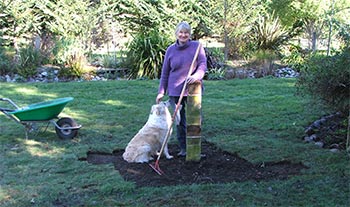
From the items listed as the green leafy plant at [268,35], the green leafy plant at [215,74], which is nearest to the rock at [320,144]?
the green leafy plant at [215,74]

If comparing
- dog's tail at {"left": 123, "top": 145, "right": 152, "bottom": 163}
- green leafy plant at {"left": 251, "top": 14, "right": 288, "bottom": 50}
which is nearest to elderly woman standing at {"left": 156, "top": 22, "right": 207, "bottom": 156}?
dog's tail at {"left": 123, "top": 145, "right": 152, "bottom": 163}

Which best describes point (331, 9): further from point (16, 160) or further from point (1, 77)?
point (16, 160)

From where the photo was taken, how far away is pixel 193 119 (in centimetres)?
495

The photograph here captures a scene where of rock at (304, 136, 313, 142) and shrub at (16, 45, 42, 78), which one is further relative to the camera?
shrub at (16, 45, 42, 78)

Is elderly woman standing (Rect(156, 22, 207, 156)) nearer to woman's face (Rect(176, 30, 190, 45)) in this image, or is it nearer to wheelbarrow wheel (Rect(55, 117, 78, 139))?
woman's face (Rect(176, 30, 190, 45))

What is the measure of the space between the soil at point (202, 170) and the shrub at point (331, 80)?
1.03 meters

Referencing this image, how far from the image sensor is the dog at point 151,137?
4.95 metres

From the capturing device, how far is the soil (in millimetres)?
4430

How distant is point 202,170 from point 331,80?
6.05ft

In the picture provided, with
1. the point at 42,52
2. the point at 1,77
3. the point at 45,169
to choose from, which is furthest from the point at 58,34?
the point at 45,169

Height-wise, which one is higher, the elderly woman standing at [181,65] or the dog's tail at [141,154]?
the elderly woman standing at [181,65]

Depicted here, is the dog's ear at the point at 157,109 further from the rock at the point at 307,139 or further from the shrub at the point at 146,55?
the shrub at the point at 146,55

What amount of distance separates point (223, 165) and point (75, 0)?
9.30 meters

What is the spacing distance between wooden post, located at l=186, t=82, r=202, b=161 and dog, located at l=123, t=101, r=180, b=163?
0.19m
